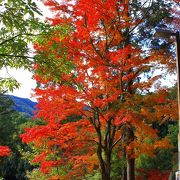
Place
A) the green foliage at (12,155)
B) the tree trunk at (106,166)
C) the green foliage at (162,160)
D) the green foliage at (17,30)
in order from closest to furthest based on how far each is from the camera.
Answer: the green foliage at (17,30) < the tree trunk at (106,166) < the green foliage at (162,160) < the green foliage at (12,155)

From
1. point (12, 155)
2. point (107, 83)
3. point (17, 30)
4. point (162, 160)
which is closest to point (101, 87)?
point (107, 83)

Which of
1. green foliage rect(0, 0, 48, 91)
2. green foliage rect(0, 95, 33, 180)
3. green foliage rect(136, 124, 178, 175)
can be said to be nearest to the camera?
green foliage rect(0, 0, 48, 91)

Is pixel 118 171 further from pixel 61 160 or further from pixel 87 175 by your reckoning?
pixel 61 160

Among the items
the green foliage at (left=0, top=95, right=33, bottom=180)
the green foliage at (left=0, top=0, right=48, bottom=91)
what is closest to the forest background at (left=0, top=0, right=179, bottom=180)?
the green foliage at (left=0, top=0, right=48, bottom=91)

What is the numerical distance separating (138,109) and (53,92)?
12.7 ft

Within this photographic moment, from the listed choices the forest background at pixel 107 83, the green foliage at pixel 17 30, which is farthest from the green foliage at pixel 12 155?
the green foliage at pixel 17 30

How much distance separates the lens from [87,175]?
68.0 feet

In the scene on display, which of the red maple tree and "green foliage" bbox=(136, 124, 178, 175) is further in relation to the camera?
"green foliage" bbox=(136, 124, 178, 175)

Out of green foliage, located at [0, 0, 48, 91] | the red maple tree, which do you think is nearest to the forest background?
the red maple tree

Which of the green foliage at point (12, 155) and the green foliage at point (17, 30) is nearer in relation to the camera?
the green foliage at point (17, 30)

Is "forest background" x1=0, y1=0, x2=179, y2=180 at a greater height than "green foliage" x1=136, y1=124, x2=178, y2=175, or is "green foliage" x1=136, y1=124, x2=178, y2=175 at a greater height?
"forest background" x1=0, y1=0, x2=179, y2=180

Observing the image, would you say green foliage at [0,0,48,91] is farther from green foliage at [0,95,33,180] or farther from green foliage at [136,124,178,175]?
green foliage at [0,95,33,180]

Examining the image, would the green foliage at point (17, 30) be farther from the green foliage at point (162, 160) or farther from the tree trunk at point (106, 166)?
the green foliage at point (162, 160)

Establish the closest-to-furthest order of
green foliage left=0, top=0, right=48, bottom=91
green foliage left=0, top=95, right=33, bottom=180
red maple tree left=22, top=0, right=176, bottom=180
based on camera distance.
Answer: green foliage left=0, top=0, right=48, bottom=91 < red maple tree left=22, top=0, right=176, bottom=180 < green foliage left=0, top=95, right=33, bottom=180
